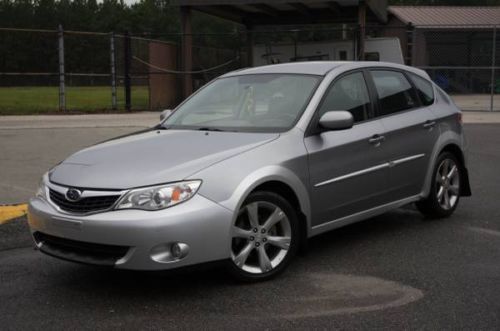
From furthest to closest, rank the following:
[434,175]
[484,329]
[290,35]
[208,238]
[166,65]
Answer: [290,35] → [166,65] → [434,175] → [208,238] → [484,329]

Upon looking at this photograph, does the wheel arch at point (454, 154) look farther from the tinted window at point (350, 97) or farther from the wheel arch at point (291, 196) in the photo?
the wheel arch at point (291, 196)

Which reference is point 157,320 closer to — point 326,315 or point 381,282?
point 326,315

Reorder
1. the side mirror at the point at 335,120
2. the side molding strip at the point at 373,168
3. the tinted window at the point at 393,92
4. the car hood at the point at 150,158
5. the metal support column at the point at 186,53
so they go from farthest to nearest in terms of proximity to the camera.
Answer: the metal support column at the point at 186,53
the tinted window at the point at 393,92
the side molding strip at the point at 373,168
the side mirror at the point at 335,120
the car hood at the point at 150,158

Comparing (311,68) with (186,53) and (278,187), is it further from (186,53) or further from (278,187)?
(186,53)

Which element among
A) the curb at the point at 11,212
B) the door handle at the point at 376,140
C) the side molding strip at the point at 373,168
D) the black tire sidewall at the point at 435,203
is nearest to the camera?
the side molding strip at the point at 373,168

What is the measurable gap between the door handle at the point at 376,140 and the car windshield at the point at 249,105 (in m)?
0.68

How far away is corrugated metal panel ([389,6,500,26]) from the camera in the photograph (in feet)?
125

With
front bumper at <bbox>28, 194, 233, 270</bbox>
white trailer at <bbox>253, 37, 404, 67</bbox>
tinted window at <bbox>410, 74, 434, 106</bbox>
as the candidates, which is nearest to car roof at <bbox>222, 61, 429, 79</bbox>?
tinted window at <bbox>410, 74, 434, 106</bbox>

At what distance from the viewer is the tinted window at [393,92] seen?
19.2 ft

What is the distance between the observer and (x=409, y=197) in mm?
5973

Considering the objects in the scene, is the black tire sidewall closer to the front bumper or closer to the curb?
the front bumper

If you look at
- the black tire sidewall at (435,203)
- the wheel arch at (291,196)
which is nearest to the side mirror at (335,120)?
the wheel arch at (291,196)

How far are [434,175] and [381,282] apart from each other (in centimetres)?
206

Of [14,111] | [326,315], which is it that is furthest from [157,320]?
[14,111]
